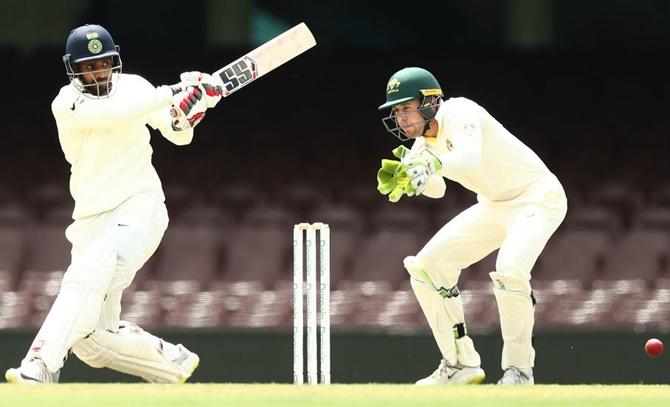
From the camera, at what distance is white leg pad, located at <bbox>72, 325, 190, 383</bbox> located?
5.17 m

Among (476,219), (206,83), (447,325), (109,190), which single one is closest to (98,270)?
(109,190)

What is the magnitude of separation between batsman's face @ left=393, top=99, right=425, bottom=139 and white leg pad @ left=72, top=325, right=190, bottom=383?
44.5 inches

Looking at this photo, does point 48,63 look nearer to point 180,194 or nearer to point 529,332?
point 180,194

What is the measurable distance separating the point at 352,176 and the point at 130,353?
401cm

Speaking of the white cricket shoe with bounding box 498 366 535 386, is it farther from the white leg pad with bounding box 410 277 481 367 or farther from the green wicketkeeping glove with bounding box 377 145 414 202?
the green wicketkeeping glove with bounding box 377 145 414 202

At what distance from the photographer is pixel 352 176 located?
9102mm

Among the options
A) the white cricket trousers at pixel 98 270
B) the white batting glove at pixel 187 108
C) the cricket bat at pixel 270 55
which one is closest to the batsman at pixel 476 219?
the cricket bat at pixel 270 55

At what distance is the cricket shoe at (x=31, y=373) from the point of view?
189 inches

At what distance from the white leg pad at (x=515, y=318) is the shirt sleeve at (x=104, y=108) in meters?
1.32

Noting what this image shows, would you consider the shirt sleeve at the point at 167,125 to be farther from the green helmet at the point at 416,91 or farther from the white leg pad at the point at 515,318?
the white leg pad at the point at 515,318

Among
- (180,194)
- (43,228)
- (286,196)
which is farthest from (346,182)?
(43,228)

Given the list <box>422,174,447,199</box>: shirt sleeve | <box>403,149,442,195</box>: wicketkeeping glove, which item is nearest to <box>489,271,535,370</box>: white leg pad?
<box>422,174,447,199</box>: shirt sleeve

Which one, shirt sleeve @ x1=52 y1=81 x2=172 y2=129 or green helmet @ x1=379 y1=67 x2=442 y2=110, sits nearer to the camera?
shirt sleeve @ x1=52 y1=81 x2=172 y2=129

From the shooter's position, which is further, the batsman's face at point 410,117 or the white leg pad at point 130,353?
the batsman's face at point 410,117
